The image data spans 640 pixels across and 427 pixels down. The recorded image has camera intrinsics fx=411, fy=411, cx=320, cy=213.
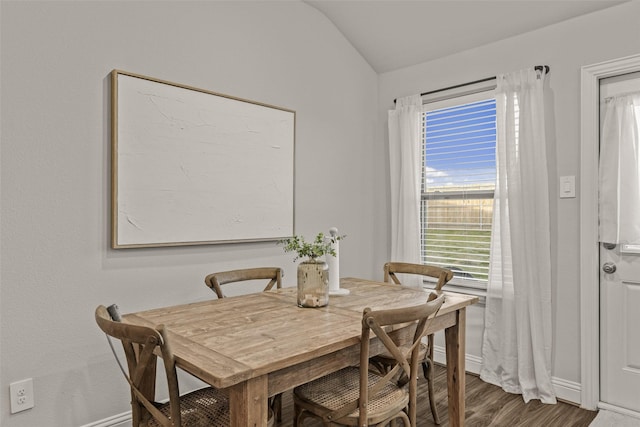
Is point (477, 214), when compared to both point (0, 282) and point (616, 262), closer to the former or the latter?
point (616, 262)

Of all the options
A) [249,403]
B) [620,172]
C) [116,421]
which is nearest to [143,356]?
[249,403]

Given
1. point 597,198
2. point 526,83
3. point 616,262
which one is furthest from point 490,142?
point 616,262

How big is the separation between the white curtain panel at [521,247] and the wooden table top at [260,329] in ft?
3.03

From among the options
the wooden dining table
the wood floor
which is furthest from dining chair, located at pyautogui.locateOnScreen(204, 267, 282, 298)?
the wood floor

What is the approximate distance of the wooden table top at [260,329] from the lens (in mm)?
1206

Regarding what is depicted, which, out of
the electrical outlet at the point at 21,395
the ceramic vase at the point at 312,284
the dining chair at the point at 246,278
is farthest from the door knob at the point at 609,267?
the electrical outlet at the point at 21,395

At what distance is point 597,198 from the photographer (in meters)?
2.53

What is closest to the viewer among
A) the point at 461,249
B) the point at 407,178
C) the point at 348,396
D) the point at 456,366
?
the point at 348,396

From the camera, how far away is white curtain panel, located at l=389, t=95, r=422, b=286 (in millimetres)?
3363

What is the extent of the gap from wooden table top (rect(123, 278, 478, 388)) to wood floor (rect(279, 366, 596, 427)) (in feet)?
2.72

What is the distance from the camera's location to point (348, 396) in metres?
1.65

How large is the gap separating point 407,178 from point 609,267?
1.50 meters

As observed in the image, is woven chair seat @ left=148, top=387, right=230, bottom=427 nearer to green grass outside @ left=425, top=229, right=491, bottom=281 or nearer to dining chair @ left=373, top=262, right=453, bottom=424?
dining chair @ left=373, top=262, right=453, bottom=424

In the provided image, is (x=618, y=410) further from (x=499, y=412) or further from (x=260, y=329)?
(x=260, y=329)
